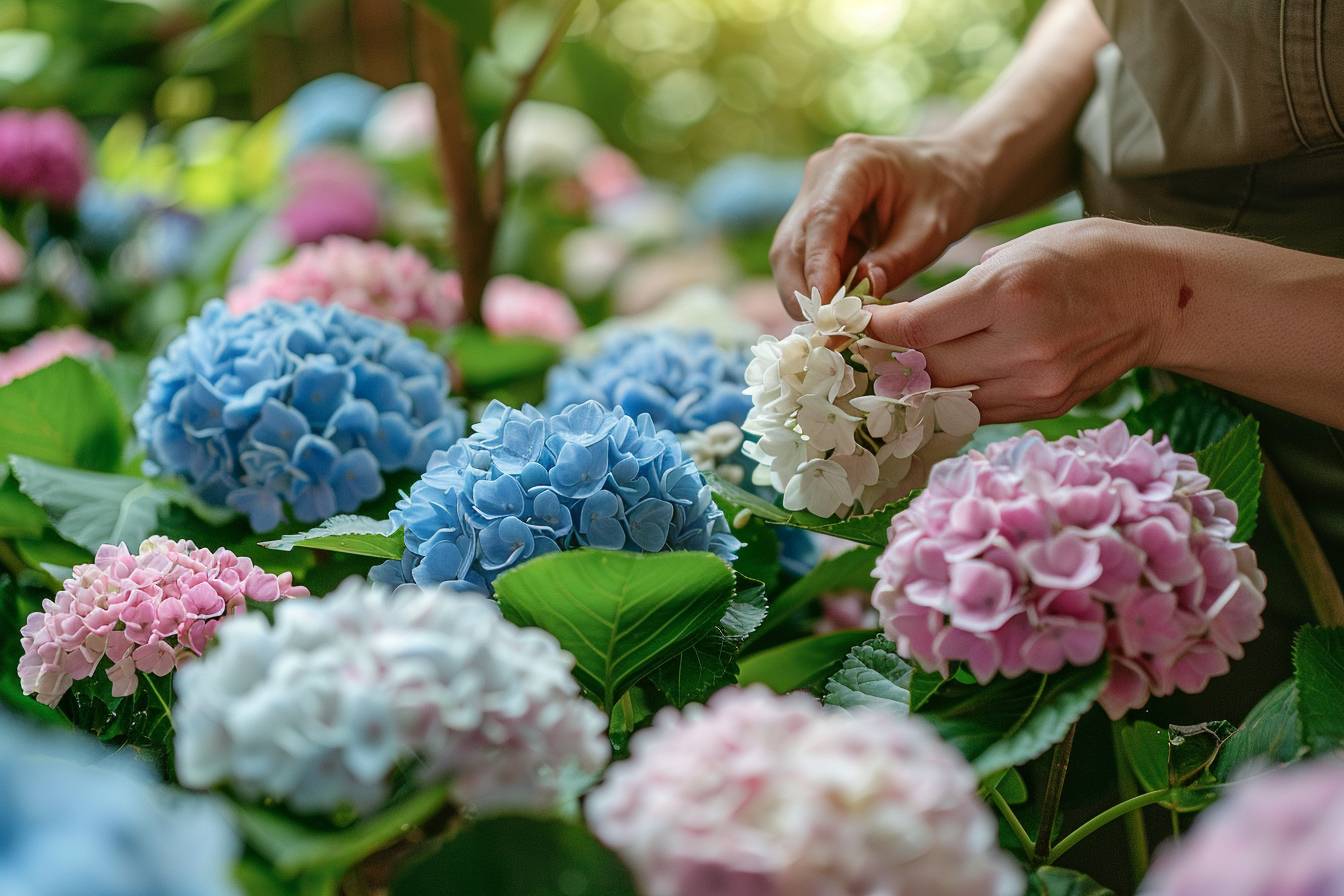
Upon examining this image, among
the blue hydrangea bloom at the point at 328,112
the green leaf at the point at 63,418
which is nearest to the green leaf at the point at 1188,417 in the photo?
the green leaf at the point at 63,418

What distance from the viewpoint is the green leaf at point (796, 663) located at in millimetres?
661

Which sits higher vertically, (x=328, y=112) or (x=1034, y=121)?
(x=1034, y=121)

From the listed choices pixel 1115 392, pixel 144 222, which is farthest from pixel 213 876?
pixel 144 222

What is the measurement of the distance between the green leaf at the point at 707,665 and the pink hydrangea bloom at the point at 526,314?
0.72 metres

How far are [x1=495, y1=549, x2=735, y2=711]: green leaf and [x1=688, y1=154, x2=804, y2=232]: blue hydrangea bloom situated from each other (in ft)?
4.32

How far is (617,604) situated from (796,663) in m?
0.21

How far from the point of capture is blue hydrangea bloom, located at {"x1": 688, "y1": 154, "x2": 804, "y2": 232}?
1.78 m

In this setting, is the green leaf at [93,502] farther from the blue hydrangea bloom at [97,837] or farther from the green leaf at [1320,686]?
the green leaf at [1320,686]

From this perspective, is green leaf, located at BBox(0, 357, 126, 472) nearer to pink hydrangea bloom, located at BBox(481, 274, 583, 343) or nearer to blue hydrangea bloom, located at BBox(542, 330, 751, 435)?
blue hydrangea bloom, located at BBox(542, 330, 751, 435)

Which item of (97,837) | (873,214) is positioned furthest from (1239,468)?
(97,837)

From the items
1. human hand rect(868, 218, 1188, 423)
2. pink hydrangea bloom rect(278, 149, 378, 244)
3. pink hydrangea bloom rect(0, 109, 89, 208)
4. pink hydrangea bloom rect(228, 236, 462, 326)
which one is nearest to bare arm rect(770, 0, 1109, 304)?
human hand rect(868, 218, 1188, 423)

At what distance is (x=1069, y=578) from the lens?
0.41 m

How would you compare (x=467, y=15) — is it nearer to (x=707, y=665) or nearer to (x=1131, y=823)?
→ (x=707, y=665)

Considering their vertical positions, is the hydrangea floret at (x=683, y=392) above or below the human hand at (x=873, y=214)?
below
